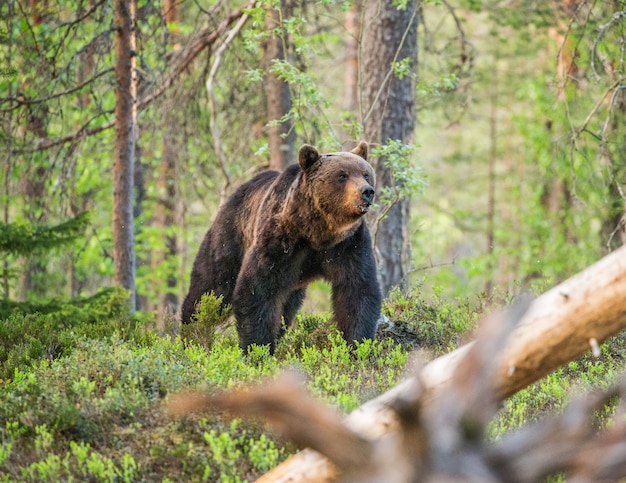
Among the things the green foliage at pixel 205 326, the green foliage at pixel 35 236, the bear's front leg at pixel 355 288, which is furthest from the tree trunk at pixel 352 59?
the green foliage at pixel 205 326

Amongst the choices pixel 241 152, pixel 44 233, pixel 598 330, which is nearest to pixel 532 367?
pixel 598 330

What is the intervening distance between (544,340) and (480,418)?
0.67 m

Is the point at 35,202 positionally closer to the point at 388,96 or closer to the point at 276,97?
the point at 276,97

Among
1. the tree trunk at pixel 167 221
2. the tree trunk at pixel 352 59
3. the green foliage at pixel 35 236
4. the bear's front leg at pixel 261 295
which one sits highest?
the tree trunk at pixel 352 59

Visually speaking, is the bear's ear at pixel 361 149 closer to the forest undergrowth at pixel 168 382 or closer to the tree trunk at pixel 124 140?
the forest undergrowth at pixel 168 382

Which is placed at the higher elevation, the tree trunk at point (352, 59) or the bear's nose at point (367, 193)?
the tree trunk at point (352, 59)

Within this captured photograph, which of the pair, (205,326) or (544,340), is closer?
(544,340)

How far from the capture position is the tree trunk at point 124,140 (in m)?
10.3

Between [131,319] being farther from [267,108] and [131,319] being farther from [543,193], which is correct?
[543,193]

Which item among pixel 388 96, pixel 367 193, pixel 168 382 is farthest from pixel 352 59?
pixel 168 382

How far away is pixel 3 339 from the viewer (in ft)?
23.1

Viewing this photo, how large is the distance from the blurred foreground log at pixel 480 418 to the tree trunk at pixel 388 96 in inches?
270

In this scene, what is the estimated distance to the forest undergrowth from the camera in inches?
182

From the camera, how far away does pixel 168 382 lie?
5.57 meters
